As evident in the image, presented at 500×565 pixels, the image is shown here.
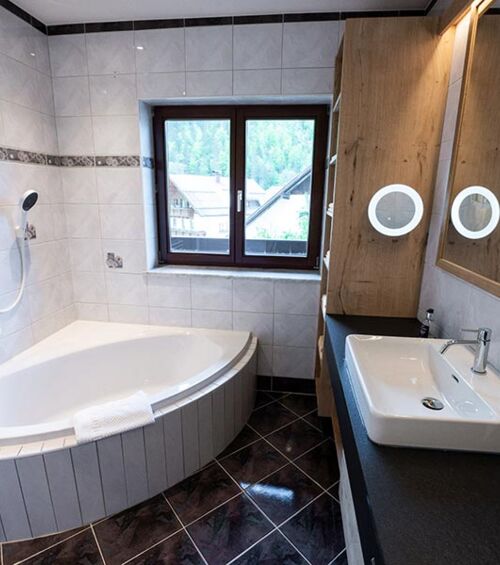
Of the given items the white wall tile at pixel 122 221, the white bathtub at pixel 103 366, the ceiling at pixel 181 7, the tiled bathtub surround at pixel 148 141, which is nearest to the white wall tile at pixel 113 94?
the tiled bathtub surround at pixel 148 141

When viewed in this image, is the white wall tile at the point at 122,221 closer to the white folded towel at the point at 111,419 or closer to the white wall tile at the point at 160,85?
the white wall tile at the point at 160,85

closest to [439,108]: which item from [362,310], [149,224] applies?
[362,310]

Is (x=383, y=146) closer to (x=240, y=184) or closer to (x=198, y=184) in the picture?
(x=240, y=184)

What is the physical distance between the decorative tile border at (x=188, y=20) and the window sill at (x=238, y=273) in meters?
1.53

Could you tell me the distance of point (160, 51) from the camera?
210 centimetres

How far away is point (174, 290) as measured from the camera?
8.07 ft

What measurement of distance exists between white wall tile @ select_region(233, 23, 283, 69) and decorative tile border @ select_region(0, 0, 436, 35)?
0.04 metres

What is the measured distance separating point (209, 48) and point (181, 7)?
0.79 ft

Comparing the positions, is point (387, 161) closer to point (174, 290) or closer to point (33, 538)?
point (174, 290)

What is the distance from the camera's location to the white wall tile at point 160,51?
2070mm

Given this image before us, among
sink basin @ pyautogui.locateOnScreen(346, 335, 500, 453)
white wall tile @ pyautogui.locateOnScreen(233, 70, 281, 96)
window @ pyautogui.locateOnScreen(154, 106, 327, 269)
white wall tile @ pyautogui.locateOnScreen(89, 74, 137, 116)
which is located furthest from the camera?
window @ pyautogui.locateOnScreen(154, 106, 327, 269)

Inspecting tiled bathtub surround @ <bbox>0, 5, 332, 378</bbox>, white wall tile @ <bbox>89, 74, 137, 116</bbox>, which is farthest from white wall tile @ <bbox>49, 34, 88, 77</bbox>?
white wall tile @ <bbox>89, 74, 137, 116</bbox>

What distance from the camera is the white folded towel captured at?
4.75ft

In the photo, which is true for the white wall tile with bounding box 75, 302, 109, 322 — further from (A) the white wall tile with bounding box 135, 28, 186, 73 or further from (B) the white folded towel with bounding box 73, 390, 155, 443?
(A) the white wall tile with bounding box 135, 28, 186, 73
